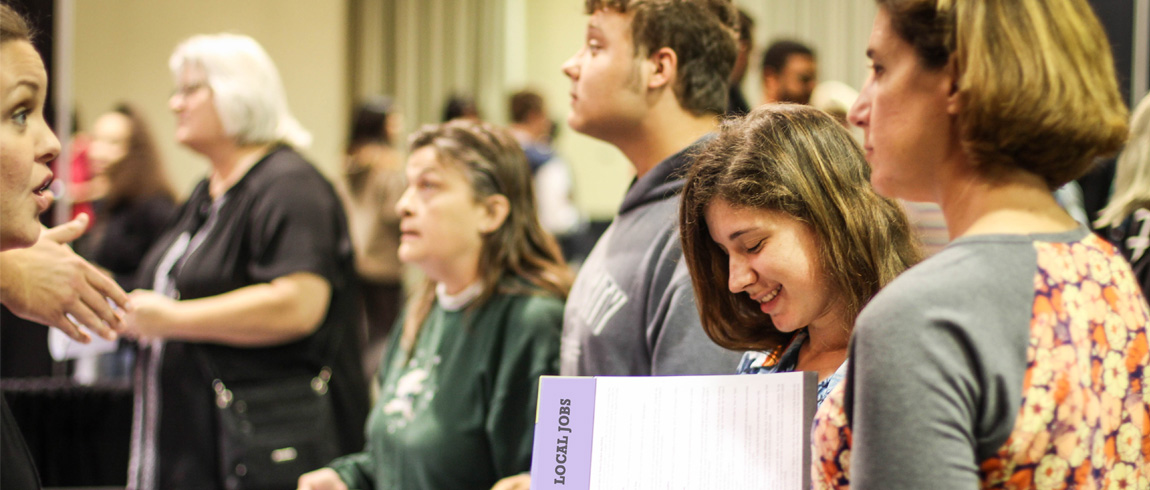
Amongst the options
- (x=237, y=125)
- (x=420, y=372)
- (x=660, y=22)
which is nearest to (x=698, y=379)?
(x=660, y=22)

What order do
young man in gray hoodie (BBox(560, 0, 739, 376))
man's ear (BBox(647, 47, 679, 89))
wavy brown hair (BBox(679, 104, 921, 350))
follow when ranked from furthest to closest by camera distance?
man's ear (BBox(647, 47, 679, 89))
young man in gray hoodie (BBox(560, 0, 739, 376))
wavy brown hair (BBox(679, 104, 921, 350))

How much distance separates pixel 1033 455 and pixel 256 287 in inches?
84.0

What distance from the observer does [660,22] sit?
1816 millimetres

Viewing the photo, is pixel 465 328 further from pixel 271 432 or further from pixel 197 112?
pixel 197 112

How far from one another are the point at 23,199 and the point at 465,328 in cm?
102

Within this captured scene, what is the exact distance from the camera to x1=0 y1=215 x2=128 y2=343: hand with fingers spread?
61.8 inches

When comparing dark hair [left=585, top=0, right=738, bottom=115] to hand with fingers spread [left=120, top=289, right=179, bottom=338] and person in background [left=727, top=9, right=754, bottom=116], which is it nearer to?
person in background [left=727, top=9, right=754, bottom=116]

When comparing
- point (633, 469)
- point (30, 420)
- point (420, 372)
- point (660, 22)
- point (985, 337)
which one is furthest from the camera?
point (30, 420)

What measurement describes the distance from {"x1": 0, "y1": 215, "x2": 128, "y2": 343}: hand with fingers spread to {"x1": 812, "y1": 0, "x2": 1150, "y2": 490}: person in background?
128 cm

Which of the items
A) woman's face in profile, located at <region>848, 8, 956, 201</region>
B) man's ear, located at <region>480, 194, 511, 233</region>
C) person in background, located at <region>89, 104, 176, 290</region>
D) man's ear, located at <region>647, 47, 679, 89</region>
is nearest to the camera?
woman's face in profile, located at <region>848, 8, 956, 201</region>

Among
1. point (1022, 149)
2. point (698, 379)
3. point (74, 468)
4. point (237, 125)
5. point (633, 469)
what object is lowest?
point (74, 468)

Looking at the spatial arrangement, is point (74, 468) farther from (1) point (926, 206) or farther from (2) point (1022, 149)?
(2) point (1022, 149)

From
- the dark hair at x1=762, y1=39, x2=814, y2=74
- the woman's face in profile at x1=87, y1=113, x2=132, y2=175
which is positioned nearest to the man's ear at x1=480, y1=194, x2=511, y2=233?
the dark hair at x1=762, y1=39, x2=814, y2=74

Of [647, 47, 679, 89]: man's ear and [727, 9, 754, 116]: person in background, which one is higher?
[727, 9, 754, 116]: person in background
